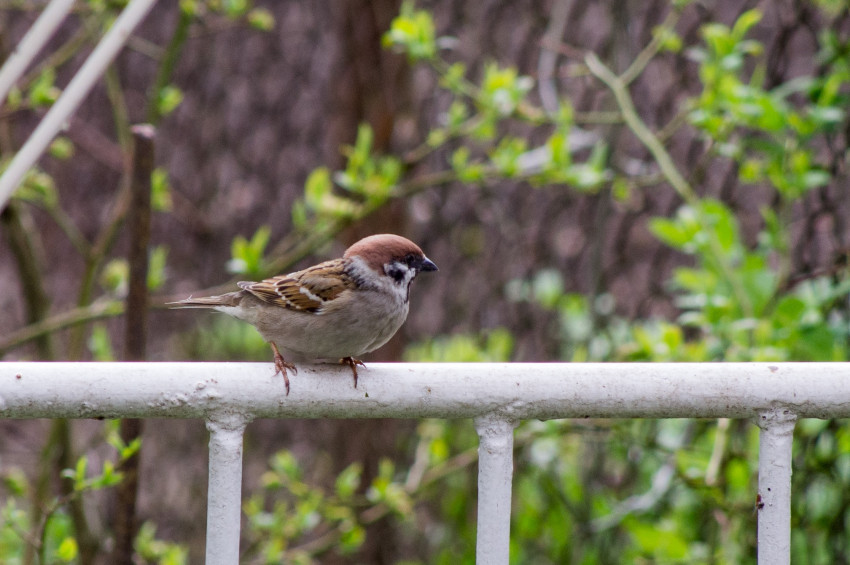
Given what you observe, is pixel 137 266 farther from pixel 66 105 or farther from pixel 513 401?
pixel 513 401

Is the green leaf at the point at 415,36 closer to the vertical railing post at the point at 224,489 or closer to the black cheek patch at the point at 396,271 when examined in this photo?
the black cheek patch at the point at 396,271

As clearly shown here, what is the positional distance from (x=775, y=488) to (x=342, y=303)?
0.97 metres

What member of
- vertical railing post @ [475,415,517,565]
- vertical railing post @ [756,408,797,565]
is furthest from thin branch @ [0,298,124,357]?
vertical railing post @ [756,408,797,565]

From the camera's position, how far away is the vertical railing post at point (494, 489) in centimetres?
111

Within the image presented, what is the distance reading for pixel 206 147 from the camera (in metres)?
4.44

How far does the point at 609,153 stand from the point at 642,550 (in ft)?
3.71

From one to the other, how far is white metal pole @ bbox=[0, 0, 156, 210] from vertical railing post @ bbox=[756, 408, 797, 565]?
44.5 inches

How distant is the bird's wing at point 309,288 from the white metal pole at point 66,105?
61cm

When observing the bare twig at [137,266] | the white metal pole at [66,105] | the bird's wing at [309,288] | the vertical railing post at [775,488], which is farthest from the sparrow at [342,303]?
the vertical railing post at [775,488]

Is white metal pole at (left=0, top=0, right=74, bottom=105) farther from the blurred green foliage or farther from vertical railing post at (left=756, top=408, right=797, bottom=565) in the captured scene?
vertical railing post at (left=756, top=408, right=797, bottom=565)

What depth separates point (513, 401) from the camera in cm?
112

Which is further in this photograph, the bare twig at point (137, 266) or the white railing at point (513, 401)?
the bare twig at point (137, 266)

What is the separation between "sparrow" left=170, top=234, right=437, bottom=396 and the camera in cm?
179

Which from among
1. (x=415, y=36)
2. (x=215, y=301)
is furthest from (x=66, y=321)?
(x=415, y=36)
